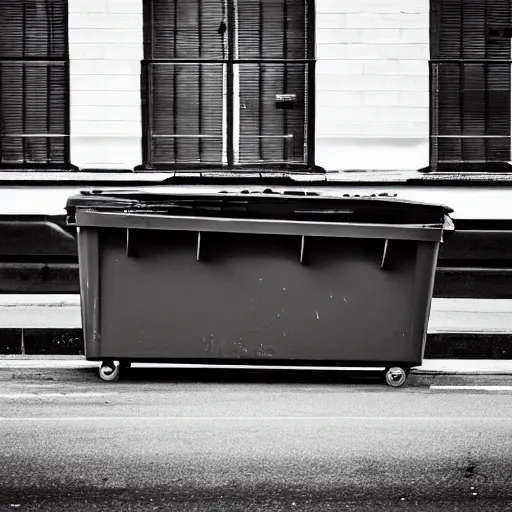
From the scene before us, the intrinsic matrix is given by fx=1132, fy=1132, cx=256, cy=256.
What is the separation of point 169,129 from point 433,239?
5208 mm

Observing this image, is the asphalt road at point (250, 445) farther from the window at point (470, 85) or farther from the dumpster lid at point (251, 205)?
the window at point (470, 85)

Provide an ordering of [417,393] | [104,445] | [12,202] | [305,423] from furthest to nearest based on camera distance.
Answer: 1. [12,202]
2. [417,393]
3. [305,423]
4. [104,445]

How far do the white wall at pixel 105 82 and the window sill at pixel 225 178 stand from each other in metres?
0.14

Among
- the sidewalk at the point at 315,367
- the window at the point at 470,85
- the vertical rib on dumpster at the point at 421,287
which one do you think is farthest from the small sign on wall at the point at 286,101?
the vertical rib on dumpster at the point at 421,287

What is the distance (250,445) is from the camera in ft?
18.0

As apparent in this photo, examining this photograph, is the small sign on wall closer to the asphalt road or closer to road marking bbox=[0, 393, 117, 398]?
the asphalt road

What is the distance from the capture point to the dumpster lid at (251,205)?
24.5 ft

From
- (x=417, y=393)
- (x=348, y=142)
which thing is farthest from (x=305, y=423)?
(x=348, y=142)

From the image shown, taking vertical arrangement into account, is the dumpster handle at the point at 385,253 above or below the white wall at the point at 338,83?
below

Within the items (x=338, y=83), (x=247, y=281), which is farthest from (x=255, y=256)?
(x=338, y=83)

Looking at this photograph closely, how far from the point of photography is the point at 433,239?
753 centimetres

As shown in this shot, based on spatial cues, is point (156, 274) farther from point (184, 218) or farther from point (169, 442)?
point (169, 442)

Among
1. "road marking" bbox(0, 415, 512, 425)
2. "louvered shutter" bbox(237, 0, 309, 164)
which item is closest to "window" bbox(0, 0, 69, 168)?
"louvered shutter" bbox(237, 0, 309, 164)

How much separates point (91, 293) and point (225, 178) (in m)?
4.68
